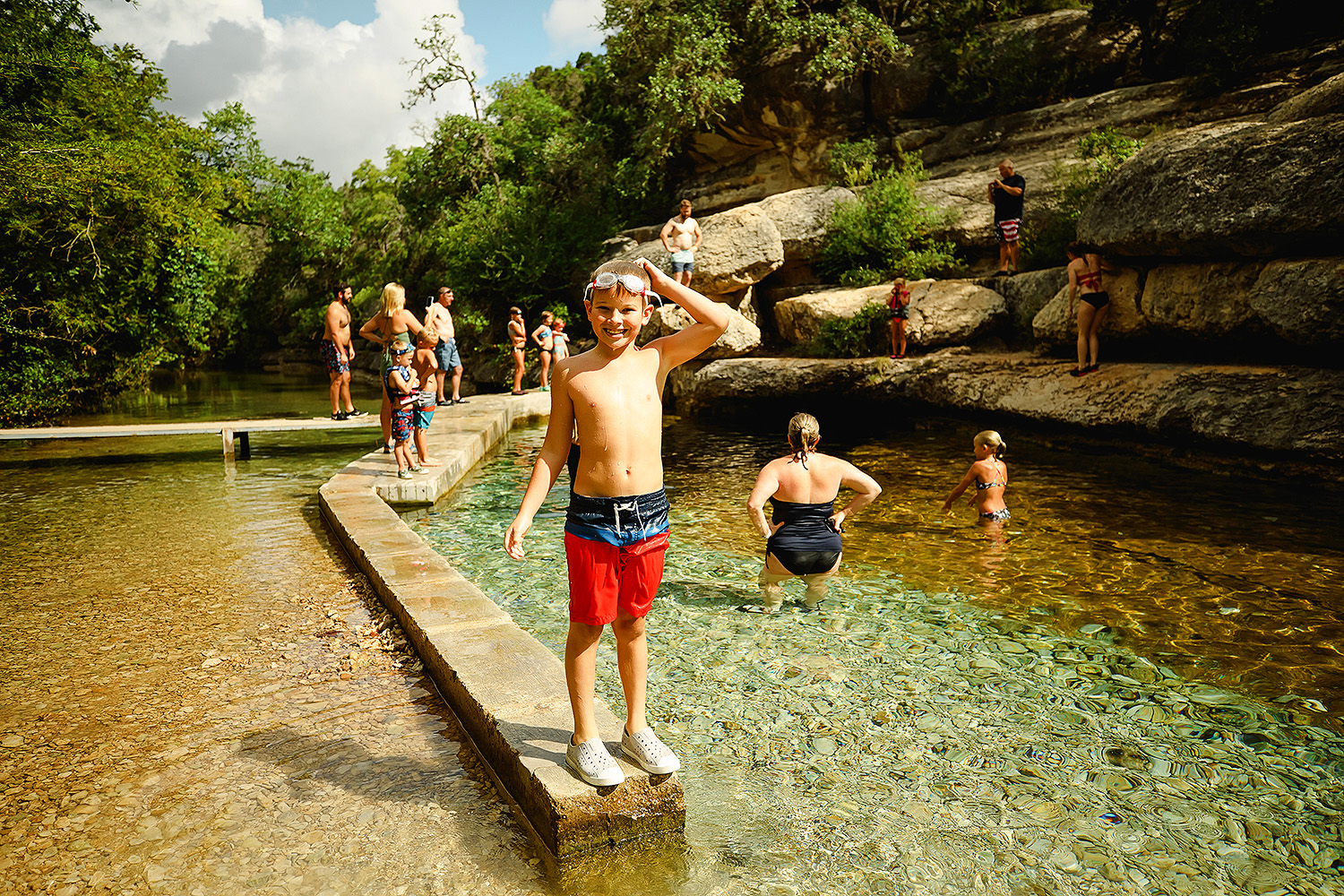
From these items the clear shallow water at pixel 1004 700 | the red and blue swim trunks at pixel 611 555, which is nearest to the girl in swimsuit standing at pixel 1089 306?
the clear shallow water at pixel 1004 700

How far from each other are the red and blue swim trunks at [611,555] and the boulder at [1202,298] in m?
9.69

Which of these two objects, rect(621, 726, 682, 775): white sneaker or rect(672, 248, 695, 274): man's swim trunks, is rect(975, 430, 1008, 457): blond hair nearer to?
rect(621, 726, 682, 775): white sneaker

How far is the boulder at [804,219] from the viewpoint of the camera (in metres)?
18.2

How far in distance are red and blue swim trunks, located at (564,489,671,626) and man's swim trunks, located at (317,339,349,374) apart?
10650mm

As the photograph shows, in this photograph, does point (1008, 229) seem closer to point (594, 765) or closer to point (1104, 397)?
point (1104, 397)

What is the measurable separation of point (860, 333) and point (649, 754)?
43.4 ft

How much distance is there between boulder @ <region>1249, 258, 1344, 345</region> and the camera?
878 cm

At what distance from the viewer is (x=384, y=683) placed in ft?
14.5

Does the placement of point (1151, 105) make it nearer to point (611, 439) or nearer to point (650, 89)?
point (650, 89)

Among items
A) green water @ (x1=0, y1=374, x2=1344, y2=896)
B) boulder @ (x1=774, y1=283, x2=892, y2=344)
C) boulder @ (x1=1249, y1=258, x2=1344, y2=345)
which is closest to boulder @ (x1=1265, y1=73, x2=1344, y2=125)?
boulder @ (x1=1249, y1=258, x2=1344, y2=345)

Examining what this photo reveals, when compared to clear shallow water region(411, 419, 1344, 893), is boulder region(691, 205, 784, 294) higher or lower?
higher

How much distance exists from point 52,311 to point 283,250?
25.6 metres

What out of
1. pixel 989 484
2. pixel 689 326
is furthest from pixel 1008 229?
pixel 689 326

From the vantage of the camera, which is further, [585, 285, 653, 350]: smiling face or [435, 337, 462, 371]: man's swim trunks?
[435, 337, 462, 371]: man's swim trunks
